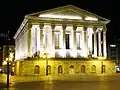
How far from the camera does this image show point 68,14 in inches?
3024

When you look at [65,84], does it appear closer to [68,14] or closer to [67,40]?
[68,14]

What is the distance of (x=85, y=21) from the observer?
77.9 m

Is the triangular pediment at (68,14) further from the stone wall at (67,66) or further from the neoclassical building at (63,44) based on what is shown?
the stone wall at (67,66)

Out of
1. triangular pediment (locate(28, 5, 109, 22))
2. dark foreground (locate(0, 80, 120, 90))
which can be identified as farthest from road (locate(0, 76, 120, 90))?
triangular pediment (locate(28, 5, 109, 22))

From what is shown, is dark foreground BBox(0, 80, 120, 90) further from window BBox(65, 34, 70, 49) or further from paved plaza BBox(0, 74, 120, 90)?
window BBox(65, 34, 70, 49)

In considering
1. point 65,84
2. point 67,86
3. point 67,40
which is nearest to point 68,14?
point 67,40

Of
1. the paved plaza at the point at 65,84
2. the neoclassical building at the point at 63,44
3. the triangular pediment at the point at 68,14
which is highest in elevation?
the triangular pediment at the point at 68,14

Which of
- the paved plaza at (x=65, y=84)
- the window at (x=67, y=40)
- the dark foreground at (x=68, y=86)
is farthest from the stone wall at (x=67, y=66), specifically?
the dark foreground at (x=68, y=86)

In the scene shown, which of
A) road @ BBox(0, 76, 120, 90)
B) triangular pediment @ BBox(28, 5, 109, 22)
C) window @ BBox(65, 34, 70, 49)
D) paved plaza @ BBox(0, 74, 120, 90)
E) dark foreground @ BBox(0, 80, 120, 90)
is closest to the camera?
dark foreground @ BBox(0, 80, 120, 90)

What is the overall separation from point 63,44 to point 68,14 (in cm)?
824

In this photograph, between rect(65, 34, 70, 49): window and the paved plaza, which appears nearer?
the paved plaza

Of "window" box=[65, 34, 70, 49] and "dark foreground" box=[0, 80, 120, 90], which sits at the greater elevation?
"window" box=[65, 34, 70, 49]

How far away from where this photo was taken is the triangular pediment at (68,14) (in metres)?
75.1

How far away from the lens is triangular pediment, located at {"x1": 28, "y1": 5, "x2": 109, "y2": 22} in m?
75.1
